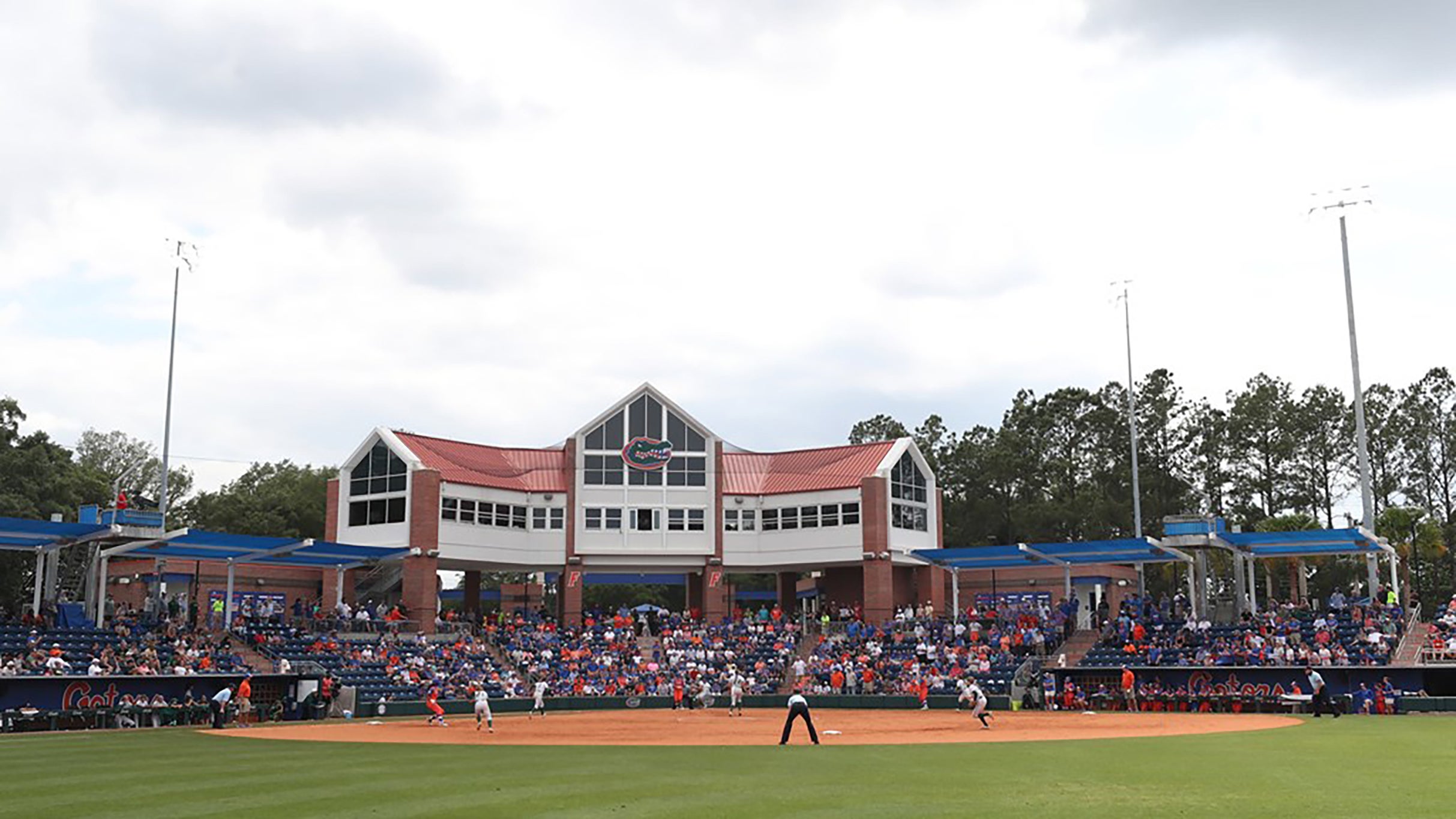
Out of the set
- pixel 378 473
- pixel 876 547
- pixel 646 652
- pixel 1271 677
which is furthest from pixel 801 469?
pixel 1271 677

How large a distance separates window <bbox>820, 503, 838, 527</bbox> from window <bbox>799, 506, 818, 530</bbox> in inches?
13.9

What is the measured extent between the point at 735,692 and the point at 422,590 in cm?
2208

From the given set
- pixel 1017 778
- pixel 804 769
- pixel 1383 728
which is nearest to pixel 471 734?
pixel 804 769

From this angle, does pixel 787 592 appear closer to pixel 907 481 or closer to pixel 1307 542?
pixel 907 481

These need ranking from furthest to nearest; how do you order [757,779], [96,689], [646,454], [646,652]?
[646,454]
[646,652]
[96,689]
[757,779]

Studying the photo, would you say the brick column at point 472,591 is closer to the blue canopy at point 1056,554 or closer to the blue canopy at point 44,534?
the blue canopy at point 1056,554

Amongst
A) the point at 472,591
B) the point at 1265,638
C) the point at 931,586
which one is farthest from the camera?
the point at 472,591

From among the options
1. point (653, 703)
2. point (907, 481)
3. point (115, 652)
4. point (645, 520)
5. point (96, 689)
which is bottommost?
point (653, 703)

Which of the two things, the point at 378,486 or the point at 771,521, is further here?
the point at 771,521

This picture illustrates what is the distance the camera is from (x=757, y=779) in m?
21.9

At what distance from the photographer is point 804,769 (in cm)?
2375

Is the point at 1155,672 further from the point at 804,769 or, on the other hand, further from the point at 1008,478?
the point at 1008,478

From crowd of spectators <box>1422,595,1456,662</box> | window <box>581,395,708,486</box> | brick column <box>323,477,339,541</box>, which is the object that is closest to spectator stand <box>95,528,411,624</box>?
brick column <box>323,477,339,541</box>

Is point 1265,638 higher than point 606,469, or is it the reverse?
point 606,469
